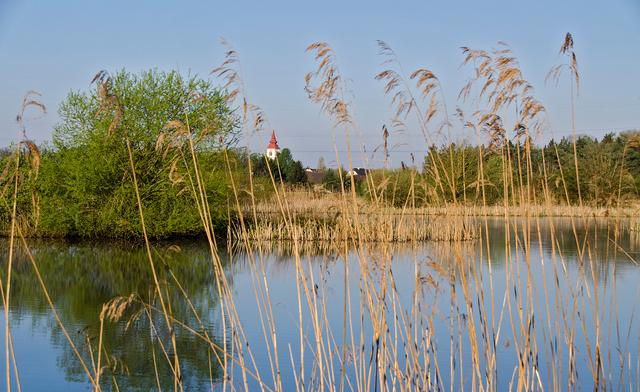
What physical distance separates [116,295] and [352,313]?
3.96 m

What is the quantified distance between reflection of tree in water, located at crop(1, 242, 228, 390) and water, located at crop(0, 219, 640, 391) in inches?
0.9

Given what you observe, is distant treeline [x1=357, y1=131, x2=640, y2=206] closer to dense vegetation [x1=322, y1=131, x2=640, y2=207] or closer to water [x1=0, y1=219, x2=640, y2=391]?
dense vegetation [x1=322, y1=131, x2=640, y2=207]

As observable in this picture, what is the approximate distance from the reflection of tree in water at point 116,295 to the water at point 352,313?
24mm

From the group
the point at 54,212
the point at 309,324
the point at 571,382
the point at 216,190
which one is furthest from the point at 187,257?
the point at 571,382

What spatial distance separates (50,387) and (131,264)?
8.82 metres

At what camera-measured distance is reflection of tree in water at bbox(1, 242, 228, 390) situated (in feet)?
20.6

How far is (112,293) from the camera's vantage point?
11000 mm

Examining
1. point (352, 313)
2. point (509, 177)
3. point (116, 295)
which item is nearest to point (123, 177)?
point (116, 295)

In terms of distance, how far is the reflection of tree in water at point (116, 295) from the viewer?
20.6ft

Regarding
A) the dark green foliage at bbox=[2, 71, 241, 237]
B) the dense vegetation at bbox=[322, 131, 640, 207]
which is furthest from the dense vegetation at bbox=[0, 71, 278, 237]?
the dense vegetation at bbox=[322, 131, 640, 207]

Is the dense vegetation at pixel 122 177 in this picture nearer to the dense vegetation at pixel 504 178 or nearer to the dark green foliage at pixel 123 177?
the dark green foliage at pixel 123 177

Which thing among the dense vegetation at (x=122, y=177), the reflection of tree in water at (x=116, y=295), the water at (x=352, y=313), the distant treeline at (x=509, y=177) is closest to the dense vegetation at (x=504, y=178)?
the distant treeline at (x=509, y=177)

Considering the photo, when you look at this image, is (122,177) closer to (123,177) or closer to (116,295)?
(123,177)

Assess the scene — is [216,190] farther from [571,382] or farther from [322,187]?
[571,382]
